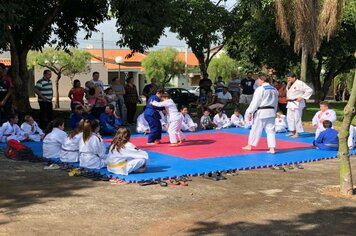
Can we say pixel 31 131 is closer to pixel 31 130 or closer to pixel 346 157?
pixel 31 130

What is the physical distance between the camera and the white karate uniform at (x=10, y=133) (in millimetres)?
12406

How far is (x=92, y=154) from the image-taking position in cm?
909

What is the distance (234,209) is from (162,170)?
2631mm

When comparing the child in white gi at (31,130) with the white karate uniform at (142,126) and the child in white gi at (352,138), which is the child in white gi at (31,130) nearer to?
the white karate uniform at (142,126)

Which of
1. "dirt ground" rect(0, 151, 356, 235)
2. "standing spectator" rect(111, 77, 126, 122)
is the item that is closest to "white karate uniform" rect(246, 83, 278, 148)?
"dirt ground" rect(0, 151, 356, 235)

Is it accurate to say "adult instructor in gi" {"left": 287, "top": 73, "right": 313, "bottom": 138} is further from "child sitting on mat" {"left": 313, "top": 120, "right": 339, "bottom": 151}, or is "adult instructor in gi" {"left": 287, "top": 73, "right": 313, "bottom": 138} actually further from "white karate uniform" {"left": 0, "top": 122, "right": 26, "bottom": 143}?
"white karate uniform" {"left": 0, "top": 122, "right": 26, "bottom": 143}

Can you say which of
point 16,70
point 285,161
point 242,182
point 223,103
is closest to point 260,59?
point 223,103

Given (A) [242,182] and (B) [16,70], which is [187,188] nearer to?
(A) [242,182]

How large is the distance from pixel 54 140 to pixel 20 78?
8173 mm

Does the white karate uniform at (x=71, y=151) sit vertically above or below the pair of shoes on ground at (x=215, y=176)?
above

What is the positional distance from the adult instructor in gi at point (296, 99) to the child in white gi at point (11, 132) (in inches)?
264

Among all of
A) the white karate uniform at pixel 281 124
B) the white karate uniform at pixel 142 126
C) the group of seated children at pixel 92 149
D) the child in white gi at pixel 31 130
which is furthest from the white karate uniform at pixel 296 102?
the child in white gi at pixel 31 130

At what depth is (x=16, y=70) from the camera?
1738 centimetres

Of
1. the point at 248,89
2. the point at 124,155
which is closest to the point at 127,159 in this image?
the point at 124,155
